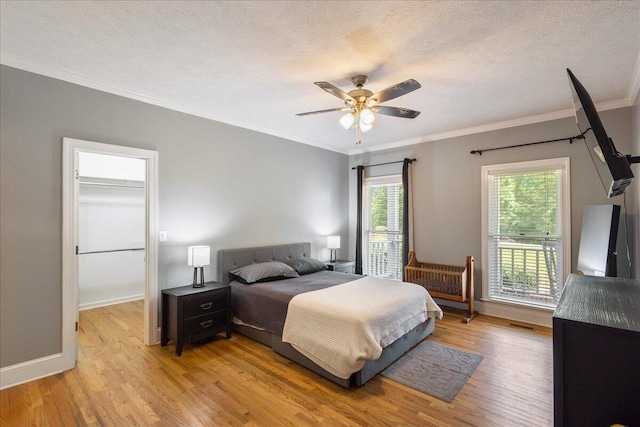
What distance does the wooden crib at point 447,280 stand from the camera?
416 cm

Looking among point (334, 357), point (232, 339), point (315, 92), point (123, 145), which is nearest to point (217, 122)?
point (123, 145)

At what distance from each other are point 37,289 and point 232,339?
1.90 m

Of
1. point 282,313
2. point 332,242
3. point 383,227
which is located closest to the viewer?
point 282,313

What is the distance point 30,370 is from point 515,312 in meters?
5.41

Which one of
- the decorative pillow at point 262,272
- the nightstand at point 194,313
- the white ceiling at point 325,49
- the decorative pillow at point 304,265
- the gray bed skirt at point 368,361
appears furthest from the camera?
the decorative pillow at point 304,265

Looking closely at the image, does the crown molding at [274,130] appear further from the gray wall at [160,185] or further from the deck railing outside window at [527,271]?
the deck railing outside window at [527,271]

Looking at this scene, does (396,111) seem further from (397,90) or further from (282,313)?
(282,313)

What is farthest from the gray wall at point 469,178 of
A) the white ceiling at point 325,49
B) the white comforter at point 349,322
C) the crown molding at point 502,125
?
the white comforter at point 349,322

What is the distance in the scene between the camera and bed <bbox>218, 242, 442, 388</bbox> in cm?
270

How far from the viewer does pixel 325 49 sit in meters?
2.38

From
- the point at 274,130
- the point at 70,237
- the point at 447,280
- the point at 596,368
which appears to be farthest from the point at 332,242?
the point at 596,368

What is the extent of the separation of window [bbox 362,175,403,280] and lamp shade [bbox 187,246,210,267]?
10.5 feet

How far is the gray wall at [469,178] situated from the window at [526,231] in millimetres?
103

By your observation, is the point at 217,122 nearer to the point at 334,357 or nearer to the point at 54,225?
the point at 54,225
